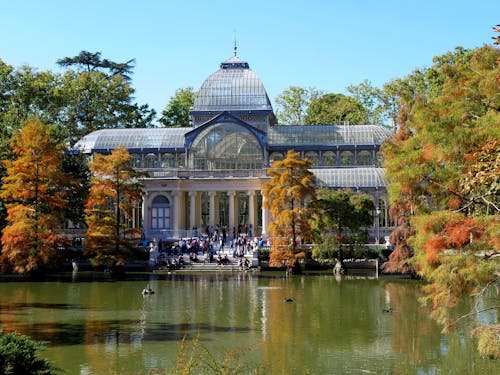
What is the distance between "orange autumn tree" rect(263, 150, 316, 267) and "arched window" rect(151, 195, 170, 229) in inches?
738

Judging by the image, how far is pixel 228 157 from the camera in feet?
242

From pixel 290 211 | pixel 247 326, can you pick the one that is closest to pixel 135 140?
pixel 290 211

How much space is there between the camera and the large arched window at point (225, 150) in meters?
73.4

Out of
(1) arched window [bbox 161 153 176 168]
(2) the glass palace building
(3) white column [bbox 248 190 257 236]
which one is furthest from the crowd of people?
(1) arched window [bbox 161 153 176 168]

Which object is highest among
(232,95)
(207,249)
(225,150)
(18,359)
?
(232,95)

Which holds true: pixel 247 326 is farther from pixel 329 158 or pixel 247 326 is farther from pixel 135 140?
pixel 135 140

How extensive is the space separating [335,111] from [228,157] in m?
26.3

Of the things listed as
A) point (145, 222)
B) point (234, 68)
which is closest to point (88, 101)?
point (234, 68)

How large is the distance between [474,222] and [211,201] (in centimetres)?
5178

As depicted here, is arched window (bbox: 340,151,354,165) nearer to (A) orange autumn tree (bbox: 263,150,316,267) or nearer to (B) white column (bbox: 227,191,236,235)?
(B) white column (bbox: 227,191,236,235)

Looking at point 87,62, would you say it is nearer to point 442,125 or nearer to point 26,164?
point 26,164

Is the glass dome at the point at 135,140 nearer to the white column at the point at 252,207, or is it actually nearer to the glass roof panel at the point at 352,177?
the white column at the point at 252,207

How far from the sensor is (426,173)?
25.6m

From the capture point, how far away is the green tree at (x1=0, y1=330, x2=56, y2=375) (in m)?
14.9
